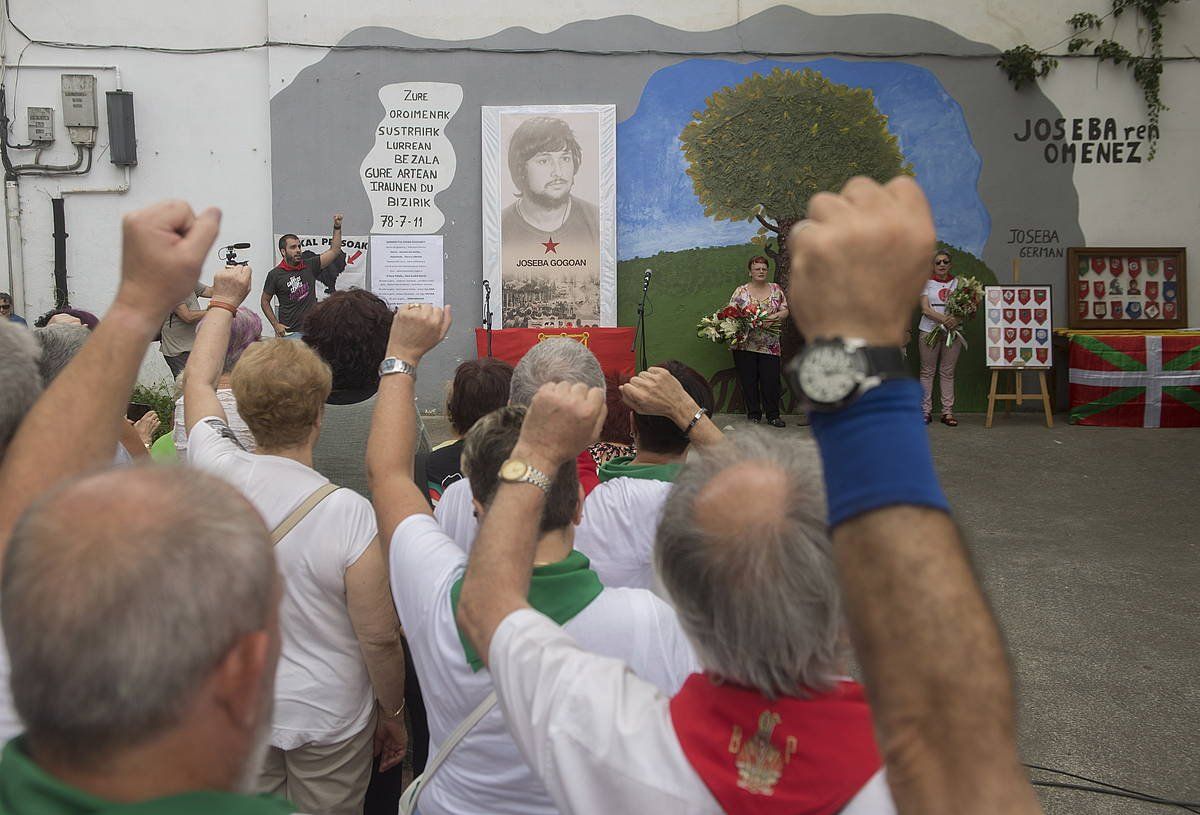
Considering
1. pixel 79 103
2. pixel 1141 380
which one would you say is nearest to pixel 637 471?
pixel 1141 380

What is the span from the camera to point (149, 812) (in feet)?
2.90

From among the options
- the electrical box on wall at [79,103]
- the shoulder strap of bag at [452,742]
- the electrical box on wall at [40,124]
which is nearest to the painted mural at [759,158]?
the electrical box on wall at [79,103]

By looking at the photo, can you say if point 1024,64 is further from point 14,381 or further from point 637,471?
point 14,381

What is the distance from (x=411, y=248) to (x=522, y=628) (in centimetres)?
995

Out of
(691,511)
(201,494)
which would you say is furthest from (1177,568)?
(201,494)

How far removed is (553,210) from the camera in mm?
10719

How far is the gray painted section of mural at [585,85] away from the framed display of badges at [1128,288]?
1.09 feet

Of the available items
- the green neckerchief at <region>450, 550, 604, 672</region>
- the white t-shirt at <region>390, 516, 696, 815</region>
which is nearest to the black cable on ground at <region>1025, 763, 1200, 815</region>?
the white t-shirt at <region>390, 516, 696, 815</region>

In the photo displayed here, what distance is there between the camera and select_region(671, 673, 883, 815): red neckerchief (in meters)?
1.14

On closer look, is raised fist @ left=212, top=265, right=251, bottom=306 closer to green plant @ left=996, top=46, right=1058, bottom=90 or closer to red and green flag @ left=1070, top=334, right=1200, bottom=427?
red and green flag @ left=1070, top=334, right=1200, bottom=427

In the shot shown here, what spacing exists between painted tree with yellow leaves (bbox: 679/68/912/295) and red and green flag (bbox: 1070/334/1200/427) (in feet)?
9.30

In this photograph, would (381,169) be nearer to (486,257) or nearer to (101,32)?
(486,257)

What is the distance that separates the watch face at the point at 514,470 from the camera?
4.60 feet

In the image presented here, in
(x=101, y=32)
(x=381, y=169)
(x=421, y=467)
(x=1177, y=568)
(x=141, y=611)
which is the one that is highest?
(x=101, y=32)
